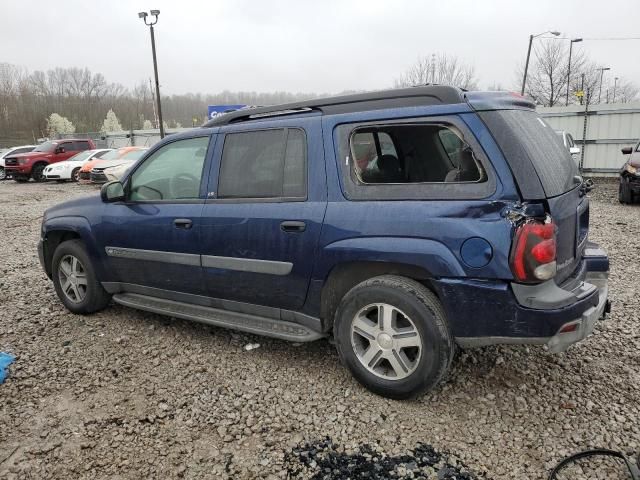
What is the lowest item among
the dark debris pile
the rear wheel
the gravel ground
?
the dark debris pile

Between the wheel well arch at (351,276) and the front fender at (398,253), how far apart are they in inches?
2.4

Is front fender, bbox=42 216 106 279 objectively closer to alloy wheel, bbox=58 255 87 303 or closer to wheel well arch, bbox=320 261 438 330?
alloy wheel, bbox=58 255 87 303

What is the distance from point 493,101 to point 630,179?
980 centimetres

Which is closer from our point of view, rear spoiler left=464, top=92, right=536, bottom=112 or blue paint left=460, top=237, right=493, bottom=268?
blue paint left=460, top=237, right=493, bottom=268

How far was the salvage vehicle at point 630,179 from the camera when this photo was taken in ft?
34.6

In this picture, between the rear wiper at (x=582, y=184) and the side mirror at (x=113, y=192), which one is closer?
the rear wiper at (x=582, y=184)

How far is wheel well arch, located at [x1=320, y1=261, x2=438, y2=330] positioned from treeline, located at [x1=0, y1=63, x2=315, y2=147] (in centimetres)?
5711

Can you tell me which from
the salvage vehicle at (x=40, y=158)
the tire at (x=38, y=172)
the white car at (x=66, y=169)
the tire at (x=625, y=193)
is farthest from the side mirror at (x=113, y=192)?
the tire at (x=38, y=172)

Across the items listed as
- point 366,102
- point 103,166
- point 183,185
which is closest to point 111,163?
point 103,166

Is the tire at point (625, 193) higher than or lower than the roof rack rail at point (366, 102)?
lower

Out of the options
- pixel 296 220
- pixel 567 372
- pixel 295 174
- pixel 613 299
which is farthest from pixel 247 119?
pixel 613 299

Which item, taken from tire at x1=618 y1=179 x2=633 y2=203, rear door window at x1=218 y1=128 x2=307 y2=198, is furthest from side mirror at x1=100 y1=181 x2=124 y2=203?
tire at x1=618 y1=179 x2=633 y2=203

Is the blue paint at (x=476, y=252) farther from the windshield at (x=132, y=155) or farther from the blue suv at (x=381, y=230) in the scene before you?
the windshield at (x=132, y=155)

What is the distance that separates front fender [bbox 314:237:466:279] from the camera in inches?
105
